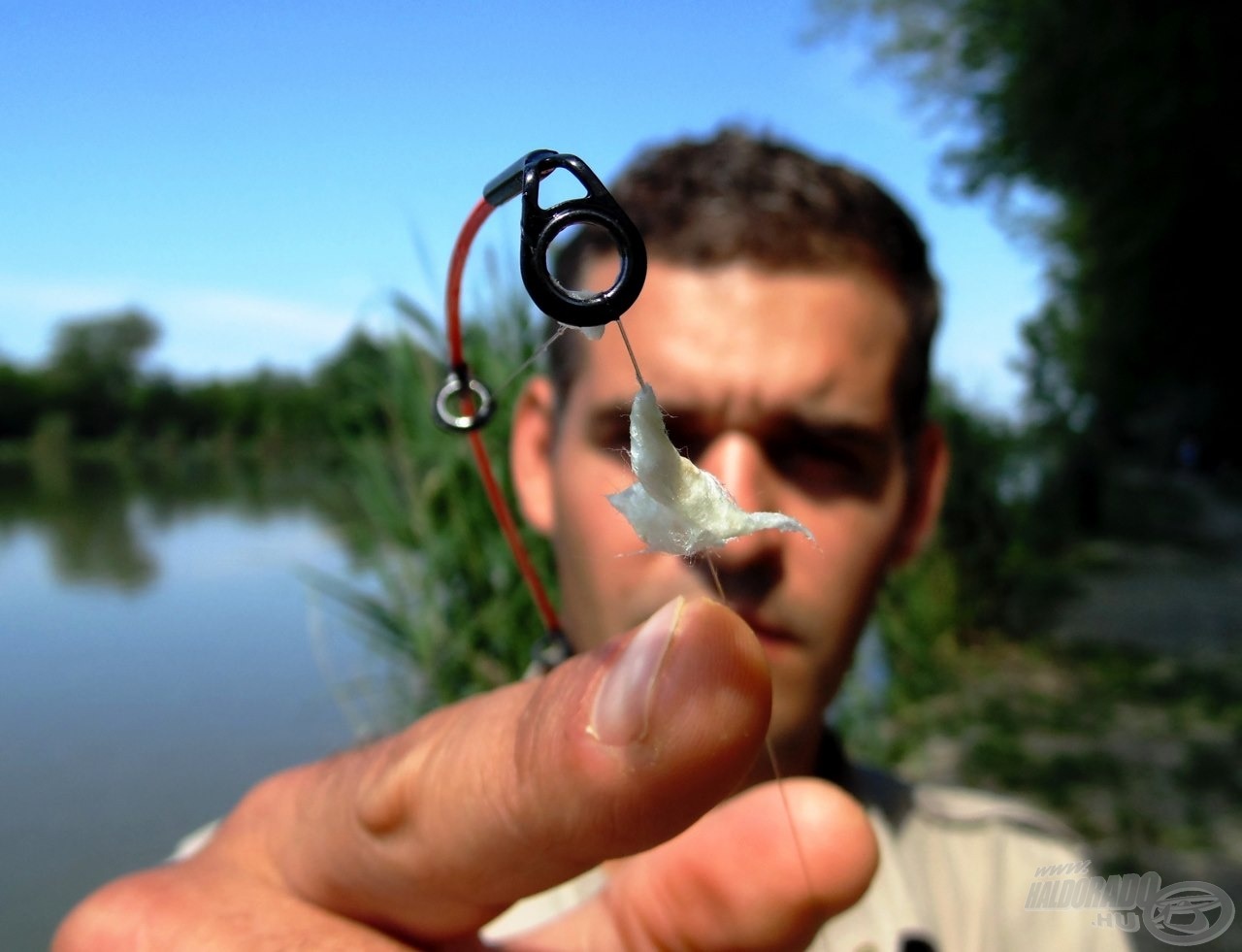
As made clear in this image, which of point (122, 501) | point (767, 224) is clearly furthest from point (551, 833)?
point (122, 501)

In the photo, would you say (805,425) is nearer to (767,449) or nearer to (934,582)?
(767,449)

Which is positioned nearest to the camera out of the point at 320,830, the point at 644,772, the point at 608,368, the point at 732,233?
the point at 644,772

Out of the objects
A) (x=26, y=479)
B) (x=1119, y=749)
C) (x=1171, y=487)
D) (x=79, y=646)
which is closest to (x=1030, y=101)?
(x=1119, y=749)

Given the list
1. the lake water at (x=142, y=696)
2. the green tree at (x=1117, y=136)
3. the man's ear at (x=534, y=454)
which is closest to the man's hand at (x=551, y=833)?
the man's ear at (x=534, y=454)

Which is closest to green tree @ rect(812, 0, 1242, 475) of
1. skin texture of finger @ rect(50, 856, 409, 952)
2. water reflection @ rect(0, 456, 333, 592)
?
water reflection @ rect(0, 456, 333, 592)

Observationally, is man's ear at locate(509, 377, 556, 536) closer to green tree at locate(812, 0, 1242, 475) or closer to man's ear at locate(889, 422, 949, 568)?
man's ear at locate(889, 422, 949, 568)

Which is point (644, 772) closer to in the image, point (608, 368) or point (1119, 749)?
point (608, 368)
